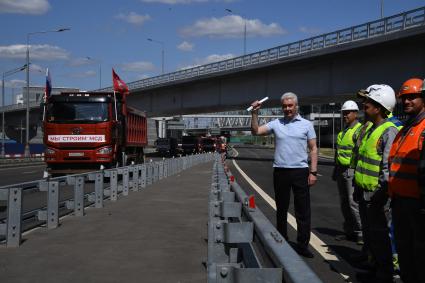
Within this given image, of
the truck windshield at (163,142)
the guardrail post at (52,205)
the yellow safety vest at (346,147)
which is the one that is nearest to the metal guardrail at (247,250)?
the yellow safety vest at (346,147)

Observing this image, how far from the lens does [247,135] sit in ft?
654

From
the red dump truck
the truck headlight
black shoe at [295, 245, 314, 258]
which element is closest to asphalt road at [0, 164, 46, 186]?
the red dump truck

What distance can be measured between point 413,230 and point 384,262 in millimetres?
1310

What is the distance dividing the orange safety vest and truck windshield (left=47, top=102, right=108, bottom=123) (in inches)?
669

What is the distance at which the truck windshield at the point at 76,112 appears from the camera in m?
20.8

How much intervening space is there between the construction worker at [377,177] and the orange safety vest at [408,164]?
2.03 ft

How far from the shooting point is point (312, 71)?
39.3 metres

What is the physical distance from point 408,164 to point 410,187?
0.57 feet

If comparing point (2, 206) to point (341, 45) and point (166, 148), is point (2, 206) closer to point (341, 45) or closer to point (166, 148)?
point (341, 45)

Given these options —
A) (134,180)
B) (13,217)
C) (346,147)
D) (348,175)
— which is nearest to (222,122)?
(134,180)

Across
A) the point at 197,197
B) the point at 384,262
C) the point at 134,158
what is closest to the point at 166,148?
the point at 134,158

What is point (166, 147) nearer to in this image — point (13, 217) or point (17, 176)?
point (17, 176)

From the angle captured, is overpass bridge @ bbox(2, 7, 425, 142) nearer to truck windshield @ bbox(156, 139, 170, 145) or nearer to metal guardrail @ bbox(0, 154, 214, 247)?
truck windshield @ bbox(156, 139, 170, 145)

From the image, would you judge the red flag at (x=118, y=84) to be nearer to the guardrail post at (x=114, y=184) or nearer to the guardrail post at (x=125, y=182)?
the guardrail post at (x=125, y=182)
